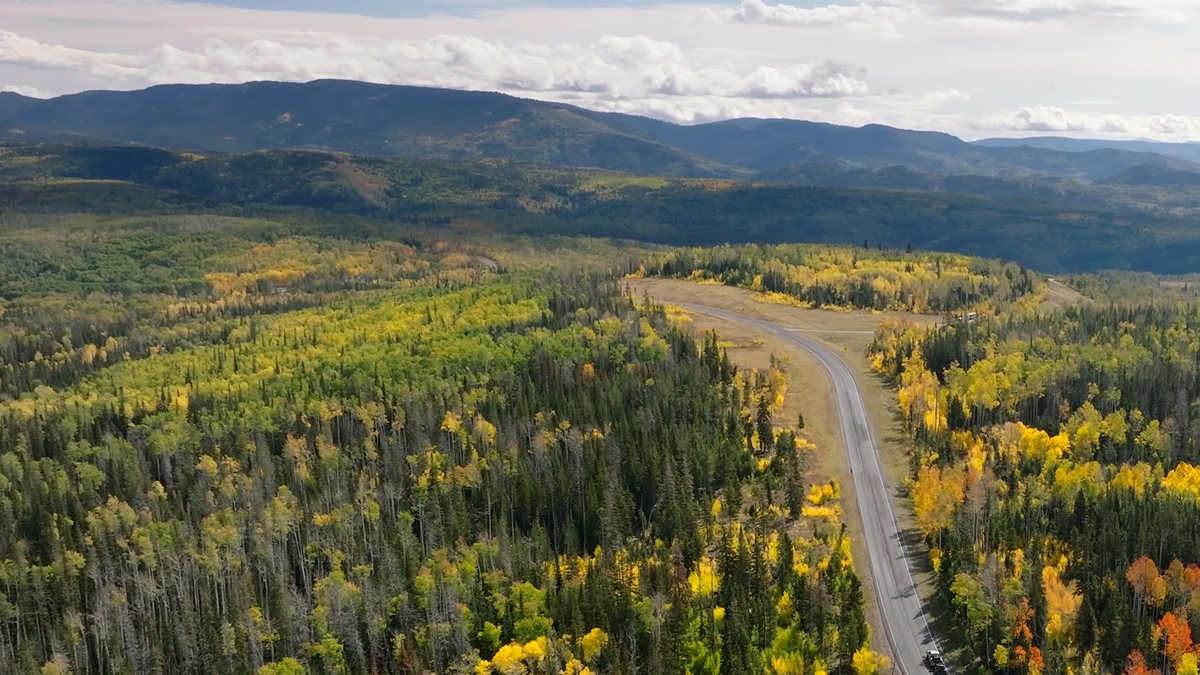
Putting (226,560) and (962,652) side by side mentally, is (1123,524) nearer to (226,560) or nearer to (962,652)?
(962,652)

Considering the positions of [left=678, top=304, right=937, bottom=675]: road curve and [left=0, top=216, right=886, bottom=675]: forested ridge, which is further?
[left=0, top=216, right=886, bottom=675]: forested ridge

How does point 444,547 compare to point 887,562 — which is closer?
point 887,562

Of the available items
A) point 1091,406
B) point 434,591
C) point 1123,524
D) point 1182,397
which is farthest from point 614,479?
point 1182,397

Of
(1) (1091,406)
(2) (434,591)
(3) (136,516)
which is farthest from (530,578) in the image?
(1) (1091,406)

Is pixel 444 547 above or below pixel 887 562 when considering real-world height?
below

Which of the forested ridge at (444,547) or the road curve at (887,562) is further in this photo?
the forested ridge at (444,547)

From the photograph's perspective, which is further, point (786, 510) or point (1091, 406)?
point (1091, 406)

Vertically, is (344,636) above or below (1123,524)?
below

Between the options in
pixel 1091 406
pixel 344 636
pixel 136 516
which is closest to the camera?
pixel 344 636

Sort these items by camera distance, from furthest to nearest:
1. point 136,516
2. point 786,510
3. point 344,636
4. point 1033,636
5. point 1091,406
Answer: point 1091,406 < point 136,516 < point 786,510 < point 344,636 < point 1033,636

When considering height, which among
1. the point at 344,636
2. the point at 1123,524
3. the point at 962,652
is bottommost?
the point at 344,636
